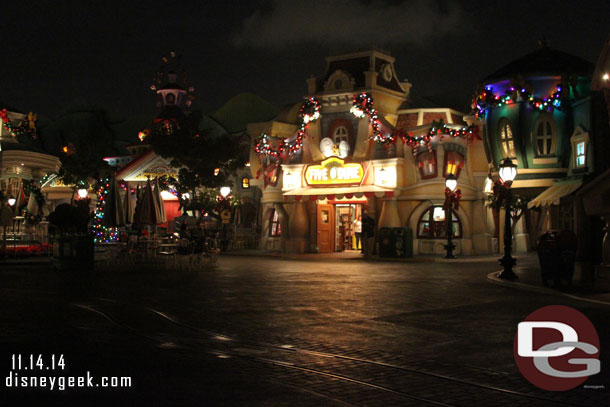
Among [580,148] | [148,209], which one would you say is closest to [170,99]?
[148,209]

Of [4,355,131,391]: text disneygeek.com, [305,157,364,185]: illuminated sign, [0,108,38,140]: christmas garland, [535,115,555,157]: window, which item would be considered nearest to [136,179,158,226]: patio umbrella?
[305,157,364,185]: illuminated sign

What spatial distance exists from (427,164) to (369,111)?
12.3 ft

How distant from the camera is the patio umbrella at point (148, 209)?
26.9 meters

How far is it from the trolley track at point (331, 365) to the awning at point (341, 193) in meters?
23.2

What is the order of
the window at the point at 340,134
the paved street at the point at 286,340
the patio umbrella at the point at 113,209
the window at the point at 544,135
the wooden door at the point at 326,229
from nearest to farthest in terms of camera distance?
1. the paved street at the point at 286,340
2. the patio umbrella at the point at 113,209
3. the window at the point at 544,135
4. the window at the point at 340,134
5. the wooden door at the point at 326,229

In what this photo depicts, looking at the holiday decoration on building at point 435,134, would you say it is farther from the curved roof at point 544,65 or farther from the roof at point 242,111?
the roof at point 242,111

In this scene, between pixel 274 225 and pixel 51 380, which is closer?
pixel 51 380

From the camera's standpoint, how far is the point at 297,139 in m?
36.9

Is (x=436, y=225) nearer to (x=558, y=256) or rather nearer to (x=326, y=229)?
(x=326, y=229)

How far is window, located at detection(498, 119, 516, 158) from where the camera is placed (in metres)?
27.2

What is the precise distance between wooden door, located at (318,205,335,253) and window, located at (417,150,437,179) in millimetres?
5636

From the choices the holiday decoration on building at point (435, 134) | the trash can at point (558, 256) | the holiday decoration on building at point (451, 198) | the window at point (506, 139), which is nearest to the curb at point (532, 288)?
the trash can at point (558, 256)

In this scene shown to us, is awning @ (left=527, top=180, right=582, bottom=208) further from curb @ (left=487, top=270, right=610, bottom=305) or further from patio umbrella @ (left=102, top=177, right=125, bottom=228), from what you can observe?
patio umbrella @ (left=102, top=177, right=125, bottom=228)

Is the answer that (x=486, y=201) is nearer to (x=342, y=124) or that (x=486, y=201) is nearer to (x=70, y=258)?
(x=342, y=124)
